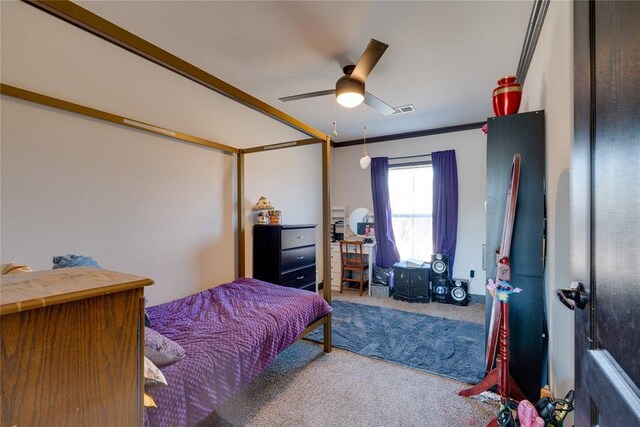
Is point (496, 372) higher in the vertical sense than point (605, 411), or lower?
lower

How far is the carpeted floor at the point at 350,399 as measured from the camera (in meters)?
1.71

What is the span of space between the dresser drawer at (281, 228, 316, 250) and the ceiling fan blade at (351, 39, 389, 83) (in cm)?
171

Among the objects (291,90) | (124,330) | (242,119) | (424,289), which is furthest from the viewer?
(424,289)

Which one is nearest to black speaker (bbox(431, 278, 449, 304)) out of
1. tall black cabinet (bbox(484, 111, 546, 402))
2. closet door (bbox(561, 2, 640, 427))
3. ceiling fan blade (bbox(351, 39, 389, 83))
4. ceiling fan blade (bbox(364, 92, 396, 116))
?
tall black cabinet (bbox(484, 111, 546, 402))

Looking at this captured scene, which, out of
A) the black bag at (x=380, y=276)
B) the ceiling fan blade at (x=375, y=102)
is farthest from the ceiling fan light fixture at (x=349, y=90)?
the black bag at (x=380, y=276)

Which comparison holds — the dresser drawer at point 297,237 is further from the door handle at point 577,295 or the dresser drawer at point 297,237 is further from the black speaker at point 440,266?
the door handle at point 577,295

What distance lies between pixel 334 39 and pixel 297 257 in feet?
7.16

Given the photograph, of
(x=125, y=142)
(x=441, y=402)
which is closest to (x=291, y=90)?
(x=125, y=142)

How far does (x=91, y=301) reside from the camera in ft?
2.04

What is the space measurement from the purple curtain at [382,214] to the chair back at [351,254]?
417 mm

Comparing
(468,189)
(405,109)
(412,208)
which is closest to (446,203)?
(468,189)

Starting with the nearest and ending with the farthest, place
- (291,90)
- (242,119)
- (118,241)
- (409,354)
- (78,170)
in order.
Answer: (78,170) → (118,241) → (409,354) → (291,90) → (242,119)

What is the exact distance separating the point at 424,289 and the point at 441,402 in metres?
2.34

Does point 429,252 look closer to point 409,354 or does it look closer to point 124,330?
point 409,354
